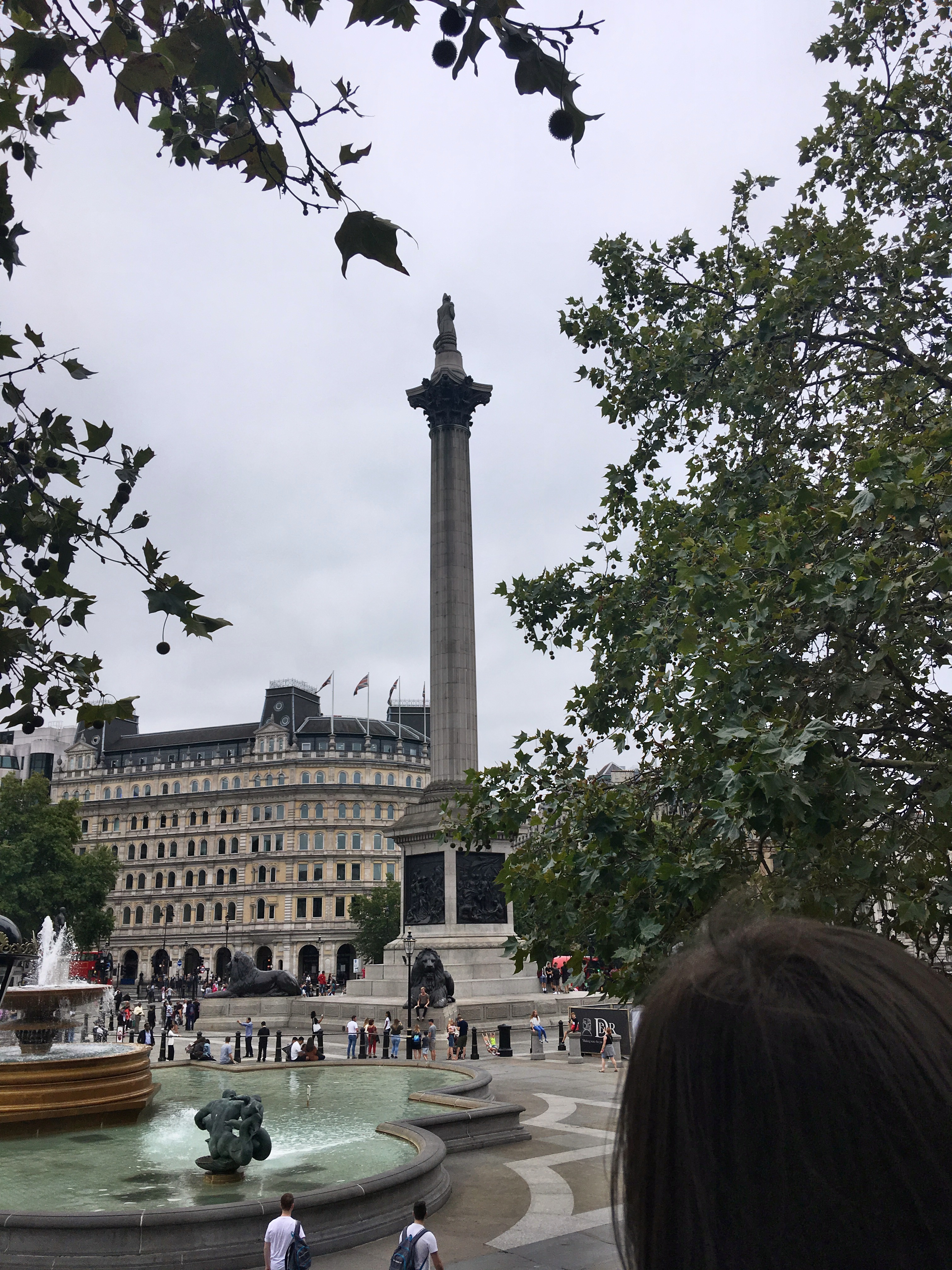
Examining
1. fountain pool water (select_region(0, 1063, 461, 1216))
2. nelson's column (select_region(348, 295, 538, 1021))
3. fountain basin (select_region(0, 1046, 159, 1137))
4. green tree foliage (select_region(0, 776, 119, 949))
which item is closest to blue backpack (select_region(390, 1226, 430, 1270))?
fountain pool water (select_region(0, 1063, 461, 1216))

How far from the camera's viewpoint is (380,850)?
3720 inches

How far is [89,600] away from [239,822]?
3670 inches

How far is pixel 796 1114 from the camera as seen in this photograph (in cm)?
122

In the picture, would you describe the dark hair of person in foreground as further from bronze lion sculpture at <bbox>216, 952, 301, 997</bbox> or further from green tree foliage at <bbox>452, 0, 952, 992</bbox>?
bronze lion sculpture at <bbox>216, 952, 301, 997</bbox>

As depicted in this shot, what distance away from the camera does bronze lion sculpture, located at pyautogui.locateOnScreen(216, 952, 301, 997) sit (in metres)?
41.3

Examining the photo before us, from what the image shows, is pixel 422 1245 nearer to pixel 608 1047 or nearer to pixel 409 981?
pixel 608 1047

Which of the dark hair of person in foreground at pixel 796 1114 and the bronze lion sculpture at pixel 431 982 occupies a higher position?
the dark hair of person in foreground at pixel 796 1114

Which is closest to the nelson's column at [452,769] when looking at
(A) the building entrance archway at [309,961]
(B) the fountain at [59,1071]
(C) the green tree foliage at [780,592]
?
(B) the fountain at [59,1071]

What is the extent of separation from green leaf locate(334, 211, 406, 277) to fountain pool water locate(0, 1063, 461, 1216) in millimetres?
10713

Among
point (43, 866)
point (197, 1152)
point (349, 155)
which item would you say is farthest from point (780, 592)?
point (43, 866)

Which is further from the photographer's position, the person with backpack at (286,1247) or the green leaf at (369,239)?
the person with backpack at (286,1247)

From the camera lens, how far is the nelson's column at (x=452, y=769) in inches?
1517

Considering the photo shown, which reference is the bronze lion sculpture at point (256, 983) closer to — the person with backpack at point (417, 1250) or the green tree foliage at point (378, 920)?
the person with backpack at point (417, 1250)

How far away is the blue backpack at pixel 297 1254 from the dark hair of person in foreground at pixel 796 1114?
9.56m
